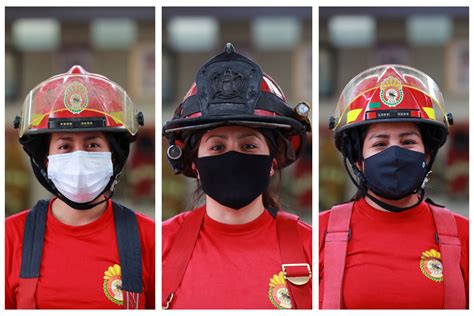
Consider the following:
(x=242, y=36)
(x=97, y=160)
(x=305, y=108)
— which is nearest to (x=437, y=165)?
(x=242, y=36)

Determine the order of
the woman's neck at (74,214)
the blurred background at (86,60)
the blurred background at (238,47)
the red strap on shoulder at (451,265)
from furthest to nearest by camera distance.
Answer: the blurred background at (238,47)
the blurred background at (86,60)
the woman's neck at (74,214)
the red strap on shoulder at (451,265)

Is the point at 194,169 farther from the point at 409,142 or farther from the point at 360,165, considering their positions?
the point at 409,142

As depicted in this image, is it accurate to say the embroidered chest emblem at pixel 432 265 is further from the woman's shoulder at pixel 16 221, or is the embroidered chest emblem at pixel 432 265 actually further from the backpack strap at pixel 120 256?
the woman's shoulder at pixel 16 221

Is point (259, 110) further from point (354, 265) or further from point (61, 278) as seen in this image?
point (61, 278)

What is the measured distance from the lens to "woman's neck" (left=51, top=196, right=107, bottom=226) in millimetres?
3787

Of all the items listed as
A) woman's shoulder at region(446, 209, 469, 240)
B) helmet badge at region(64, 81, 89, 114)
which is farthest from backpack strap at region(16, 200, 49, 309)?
woman's shoulder at region(446, 209, 469, 240)

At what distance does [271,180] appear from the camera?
3.83 metres

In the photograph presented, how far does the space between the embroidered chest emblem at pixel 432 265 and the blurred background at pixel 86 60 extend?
1277 millimetres

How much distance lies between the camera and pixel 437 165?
590 cm

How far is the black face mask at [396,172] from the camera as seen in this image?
142 inches

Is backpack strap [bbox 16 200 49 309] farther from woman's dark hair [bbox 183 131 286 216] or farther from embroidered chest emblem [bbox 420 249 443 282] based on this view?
embroidered chest emblem [bbox 420 249 443 282]

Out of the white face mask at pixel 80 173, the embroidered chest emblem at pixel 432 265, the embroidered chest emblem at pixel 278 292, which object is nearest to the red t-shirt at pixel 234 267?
the embroidered chest emblem at pixel 278 292

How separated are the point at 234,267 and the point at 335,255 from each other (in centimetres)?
40
